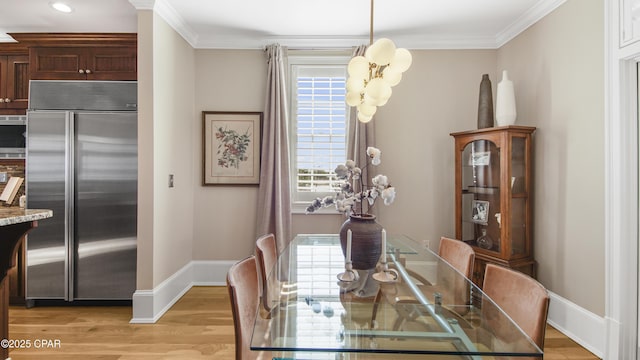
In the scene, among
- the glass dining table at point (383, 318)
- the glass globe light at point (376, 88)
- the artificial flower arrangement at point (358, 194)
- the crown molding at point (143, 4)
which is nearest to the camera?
the glass dining table at point (383, 318)

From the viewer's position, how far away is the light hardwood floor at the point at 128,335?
2164 millimetres

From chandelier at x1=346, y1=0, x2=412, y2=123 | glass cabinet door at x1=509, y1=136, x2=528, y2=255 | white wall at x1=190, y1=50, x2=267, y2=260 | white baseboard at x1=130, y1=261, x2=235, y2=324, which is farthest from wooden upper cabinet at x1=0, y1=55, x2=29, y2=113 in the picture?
glass cabinet door at x1=509, y1=136, x2=528, y2=255

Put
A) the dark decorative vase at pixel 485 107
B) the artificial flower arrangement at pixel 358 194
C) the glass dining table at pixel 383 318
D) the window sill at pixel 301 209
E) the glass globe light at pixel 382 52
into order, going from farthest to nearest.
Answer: the window sill at pixel 301 209, the dark decorative vase at pixel 485 107, the artificial flower arrangement at pixel 358 194, the glass globe light at pixel 382 52, the glass dining table at pixel 383 318

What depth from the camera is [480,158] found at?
2.90 metres

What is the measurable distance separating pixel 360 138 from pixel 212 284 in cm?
229

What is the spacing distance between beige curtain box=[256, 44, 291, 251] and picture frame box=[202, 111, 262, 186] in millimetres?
169

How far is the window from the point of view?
138 inches

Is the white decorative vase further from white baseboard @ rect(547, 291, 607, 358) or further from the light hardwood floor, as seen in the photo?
the light hardwood floor

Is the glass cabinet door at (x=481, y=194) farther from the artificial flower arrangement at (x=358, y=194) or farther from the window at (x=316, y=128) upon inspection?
the artificial flower arrangement at (x=358, y=194)

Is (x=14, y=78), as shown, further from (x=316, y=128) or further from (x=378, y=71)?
(x=378, y=71)

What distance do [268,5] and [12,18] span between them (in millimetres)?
2385

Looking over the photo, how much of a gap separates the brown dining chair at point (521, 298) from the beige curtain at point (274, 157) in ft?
7.28

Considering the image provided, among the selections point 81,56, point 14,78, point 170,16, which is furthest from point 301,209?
point 14,78

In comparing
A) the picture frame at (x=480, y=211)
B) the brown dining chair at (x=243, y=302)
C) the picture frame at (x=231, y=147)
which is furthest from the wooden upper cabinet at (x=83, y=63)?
the picture frame at (x=480, y=211)
